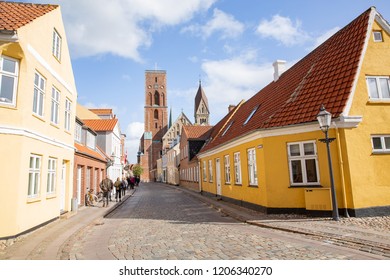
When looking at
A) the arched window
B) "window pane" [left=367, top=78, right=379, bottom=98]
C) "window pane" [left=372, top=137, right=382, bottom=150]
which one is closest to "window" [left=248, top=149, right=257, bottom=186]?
"window pane" [left=372, top=137, right=382, bottom=150]

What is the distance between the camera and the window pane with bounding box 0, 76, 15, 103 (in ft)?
24.5

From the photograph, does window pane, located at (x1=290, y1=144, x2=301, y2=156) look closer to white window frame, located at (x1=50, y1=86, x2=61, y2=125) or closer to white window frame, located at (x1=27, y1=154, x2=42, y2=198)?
white window frame, located at (x1=27, y1=154, x2=42, y2=198)

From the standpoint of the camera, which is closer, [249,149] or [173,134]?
[249,149]

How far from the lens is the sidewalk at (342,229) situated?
234 inches

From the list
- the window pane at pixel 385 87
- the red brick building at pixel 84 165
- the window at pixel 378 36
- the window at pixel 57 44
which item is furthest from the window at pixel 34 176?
the window at pixel 378 36

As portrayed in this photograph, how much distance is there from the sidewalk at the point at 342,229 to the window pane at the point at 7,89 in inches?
353

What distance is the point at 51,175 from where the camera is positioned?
34.1ft

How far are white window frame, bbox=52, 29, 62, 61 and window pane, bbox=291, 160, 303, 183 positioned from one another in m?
10.9

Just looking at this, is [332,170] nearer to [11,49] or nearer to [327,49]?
[327,49]

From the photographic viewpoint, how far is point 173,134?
65250 millimetres

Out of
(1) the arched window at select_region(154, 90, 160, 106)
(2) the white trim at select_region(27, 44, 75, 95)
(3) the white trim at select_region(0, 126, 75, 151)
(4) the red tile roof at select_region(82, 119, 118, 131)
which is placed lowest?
(3) the white trim at select_region(0, 126, 75, 151)

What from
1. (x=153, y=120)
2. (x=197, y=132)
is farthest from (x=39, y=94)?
(x=153, y=120)
